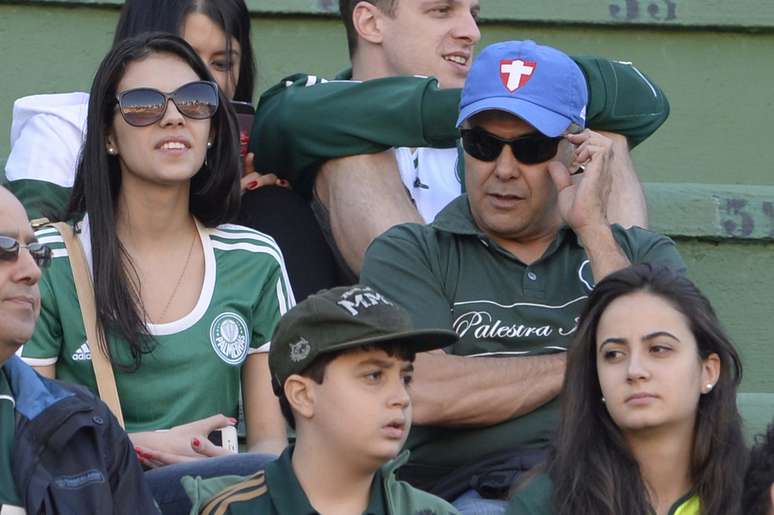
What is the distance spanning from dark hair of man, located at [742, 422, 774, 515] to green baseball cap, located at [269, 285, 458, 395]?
27.4 inches

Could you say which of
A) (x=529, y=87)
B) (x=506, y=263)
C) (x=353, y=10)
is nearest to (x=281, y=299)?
(x=506, y=263)

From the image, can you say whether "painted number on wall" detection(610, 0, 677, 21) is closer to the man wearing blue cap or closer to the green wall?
the green wall

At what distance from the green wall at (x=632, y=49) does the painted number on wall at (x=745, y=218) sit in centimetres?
49

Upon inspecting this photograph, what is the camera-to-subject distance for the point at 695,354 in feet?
11.4

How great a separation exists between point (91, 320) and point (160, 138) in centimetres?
45

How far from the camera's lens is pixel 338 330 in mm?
3189

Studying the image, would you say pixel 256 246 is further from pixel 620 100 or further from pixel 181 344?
pixel 620 100

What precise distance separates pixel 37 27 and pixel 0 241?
2.50 meters

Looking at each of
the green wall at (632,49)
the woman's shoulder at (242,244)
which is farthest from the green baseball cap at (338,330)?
the green wall at (632,49)

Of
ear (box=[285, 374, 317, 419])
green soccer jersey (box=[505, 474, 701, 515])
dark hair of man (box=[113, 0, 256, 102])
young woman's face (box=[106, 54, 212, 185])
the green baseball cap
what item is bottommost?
green soccer jersey (box=[505, 474, 701, 515])

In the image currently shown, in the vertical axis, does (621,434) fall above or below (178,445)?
above

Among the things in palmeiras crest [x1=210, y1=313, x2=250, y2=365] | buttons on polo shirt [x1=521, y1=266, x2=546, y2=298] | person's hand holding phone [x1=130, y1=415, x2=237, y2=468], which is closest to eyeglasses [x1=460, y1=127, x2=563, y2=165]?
buttons on polo shirt [x1=521, y1=266, x2=546, y2=298]

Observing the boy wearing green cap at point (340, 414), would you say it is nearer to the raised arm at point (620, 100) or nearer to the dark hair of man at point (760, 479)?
the dark hair of man at point (760, 479)

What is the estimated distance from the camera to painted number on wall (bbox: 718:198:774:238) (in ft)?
16.3
